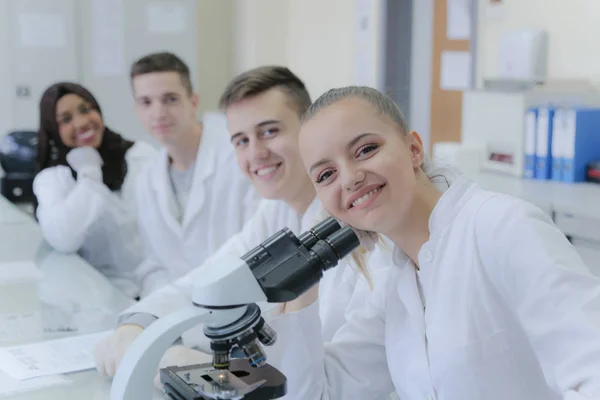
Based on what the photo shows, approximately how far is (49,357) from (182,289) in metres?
0.36

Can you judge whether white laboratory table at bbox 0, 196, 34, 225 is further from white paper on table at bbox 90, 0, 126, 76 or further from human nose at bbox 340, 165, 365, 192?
human nose at bbox 340, 165, 365, 192

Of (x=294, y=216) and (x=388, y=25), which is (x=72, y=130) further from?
(x=388, y=25)

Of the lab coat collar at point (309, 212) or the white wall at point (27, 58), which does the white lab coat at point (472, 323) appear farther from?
the white wall at point (27, 58)

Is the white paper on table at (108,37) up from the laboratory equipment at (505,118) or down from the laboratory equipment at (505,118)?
up

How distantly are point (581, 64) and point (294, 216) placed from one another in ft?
6.97

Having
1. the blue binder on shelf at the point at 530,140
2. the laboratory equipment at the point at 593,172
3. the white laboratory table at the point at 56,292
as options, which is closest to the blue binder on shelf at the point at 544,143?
the blue binder on shelf at the point at 530,140

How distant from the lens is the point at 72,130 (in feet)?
10.2

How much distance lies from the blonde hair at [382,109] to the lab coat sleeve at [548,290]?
0.58 feet

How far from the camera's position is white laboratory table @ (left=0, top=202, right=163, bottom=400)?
4.33 feet

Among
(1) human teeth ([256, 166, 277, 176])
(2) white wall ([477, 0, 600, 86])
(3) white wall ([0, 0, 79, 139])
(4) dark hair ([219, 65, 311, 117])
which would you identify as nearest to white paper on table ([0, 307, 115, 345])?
(1) human teeth ([256, 166, 277, 176])

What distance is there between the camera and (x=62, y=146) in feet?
10.2

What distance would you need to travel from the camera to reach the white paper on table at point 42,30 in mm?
4520

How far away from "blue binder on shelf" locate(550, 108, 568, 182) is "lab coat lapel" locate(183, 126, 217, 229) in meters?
1.43

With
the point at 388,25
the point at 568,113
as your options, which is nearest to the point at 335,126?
the point at 568,113
